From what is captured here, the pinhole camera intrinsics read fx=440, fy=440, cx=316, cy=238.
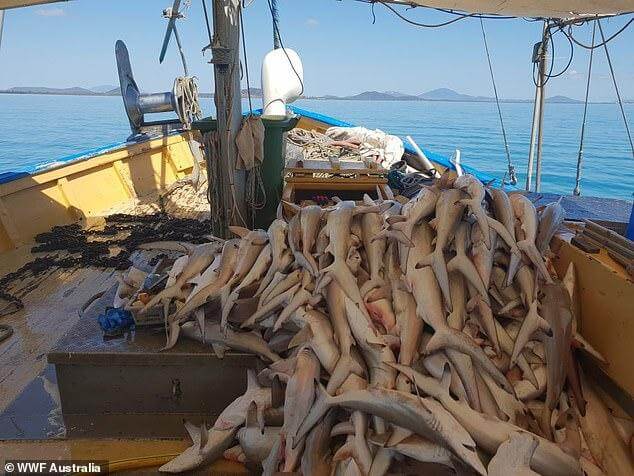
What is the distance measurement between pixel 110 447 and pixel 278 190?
11.3ft

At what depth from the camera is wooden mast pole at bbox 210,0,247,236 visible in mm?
4199

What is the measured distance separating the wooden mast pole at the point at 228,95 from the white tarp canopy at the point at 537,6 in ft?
9.51

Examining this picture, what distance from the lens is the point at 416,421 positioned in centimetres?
188

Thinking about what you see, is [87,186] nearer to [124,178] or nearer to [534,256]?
[124,178]

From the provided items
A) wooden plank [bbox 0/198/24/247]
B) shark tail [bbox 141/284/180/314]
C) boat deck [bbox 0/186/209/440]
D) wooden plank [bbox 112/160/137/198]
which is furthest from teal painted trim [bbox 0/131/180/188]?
shark tail [bbox 141/284/180/314]

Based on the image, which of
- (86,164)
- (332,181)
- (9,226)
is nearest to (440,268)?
(332,181)

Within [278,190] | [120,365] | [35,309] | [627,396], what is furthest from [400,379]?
[35,309]

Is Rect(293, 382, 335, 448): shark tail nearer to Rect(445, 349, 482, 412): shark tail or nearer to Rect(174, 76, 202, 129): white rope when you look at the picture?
Rect(445, 349, 482, 412): shark tail

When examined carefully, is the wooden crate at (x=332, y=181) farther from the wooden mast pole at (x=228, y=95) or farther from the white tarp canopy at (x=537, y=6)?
the white tarp canopy at (x=537, y=6)

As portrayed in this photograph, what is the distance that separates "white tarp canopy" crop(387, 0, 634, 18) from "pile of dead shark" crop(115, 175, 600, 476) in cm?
401

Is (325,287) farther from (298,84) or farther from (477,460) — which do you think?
(298,84)

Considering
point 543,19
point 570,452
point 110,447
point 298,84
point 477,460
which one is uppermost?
point 543,19

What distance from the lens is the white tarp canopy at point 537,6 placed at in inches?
207

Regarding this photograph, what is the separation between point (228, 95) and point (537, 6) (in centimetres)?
455
